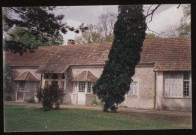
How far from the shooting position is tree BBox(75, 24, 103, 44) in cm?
893

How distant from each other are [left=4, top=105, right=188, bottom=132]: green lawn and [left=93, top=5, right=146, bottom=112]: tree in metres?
0.87

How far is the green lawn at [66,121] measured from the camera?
26.7 feet

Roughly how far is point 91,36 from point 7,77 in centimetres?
374

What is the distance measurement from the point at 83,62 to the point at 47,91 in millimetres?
2156

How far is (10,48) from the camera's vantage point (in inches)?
330

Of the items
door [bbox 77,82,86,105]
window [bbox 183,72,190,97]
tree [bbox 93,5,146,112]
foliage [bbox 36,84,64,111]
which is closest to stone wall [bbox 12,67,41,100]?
foliage [bbox 36,84,64,111]

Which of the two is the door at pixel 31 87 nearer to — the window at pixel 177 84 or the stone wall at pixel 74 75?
the stone wall at pixel 74 75

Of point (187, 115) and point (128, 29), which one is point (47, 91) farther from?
point (187, 115)

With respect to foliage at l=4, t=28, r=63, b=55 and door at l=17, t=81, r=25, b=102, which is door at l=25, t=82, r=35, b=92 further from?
foliage at l=4, t=28, r=63, b=55

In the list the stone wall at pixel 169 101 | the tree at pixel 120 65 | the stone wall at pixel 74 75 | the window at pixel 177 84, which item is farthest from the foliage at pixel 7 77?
the window at pixel 177 84

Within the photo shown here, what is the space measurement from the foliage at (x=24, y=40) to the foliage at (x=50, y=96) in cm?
182

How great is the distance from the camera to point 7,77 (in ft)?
28.7

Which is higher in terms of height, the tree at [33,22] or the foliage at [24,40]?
the tree at [33,22]

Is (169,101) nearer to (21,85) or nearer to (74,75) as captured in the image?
(74,75)
